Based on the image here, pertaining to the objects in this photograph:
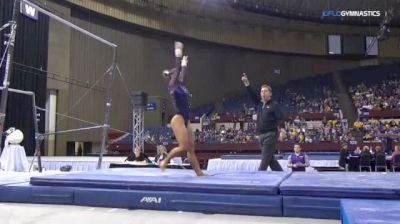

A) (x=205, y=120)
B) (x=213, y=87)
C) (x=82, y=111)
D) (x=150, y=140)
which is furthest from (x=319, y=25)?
(x=82, y=111)

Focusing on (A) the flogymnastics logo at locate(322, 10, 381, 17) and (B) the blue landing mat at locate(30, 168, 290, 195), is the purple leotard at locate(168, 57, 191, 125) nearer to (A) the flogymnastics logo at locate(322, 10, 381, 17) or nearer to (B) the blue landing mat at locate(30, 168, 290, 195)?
(B) the blue landing mat at locate(30, 168, 290, 195)

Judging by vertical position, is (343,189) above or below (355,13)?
below

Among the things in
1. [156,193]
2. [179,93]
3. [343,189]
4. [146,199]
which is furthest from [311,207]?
[179,93]

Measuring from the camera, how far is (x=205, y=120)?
72.7ft

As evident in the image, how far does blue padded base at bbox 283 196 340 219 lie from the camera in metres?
3.63

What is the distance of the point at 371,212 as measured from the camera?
2684 mm

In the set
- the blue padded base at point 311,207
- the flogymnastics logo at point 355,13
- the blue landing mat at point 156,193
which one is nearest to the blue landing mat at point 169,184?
the blue landing mat at point 156,193

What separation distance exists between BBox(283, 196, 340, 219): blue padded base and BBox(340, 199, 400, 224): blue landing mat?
467 millimetres

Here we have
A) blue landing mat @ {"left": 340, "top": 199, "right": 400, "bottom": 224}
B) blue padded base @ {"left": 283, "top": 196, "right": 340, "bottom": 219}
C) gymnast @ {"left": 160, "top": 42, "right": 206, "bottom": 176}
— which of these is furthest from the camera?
gymnast @ {"left": 160, "top": 42, "right": 206, "bottom": 176}

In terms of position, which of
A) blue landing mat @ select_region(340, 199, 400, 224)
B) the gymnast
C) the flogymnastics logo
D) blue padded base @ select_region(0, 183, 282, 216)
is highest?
the flogymnastics logo

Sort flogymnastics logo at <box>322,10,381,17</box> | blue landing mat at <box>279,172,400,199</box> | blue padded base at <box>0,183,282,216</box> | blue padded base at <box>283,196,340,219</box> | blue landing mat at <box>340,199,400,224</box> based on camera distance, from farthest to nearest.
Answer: flogymnastics logo at <box>322,10,381,17</box>, blue padded base at <box>0,183,282,216</box>, blue padded base at <box>283,196,340,219</box>, blue landing mat at <box>279,172,400,199</box>, blue landing mat at <box>340,199,400,224</box>

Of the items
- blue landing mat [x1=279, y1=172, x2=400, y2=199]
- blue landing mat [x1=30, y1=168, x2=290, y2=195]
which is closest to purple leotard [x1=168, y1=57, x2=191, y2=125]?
blue landing mat [x1=30, y1=168, x2=290, y2=195]

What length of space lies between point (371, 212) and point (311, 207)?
1030 mm

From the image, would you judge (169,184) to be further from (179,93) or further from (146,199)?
(179,93)
